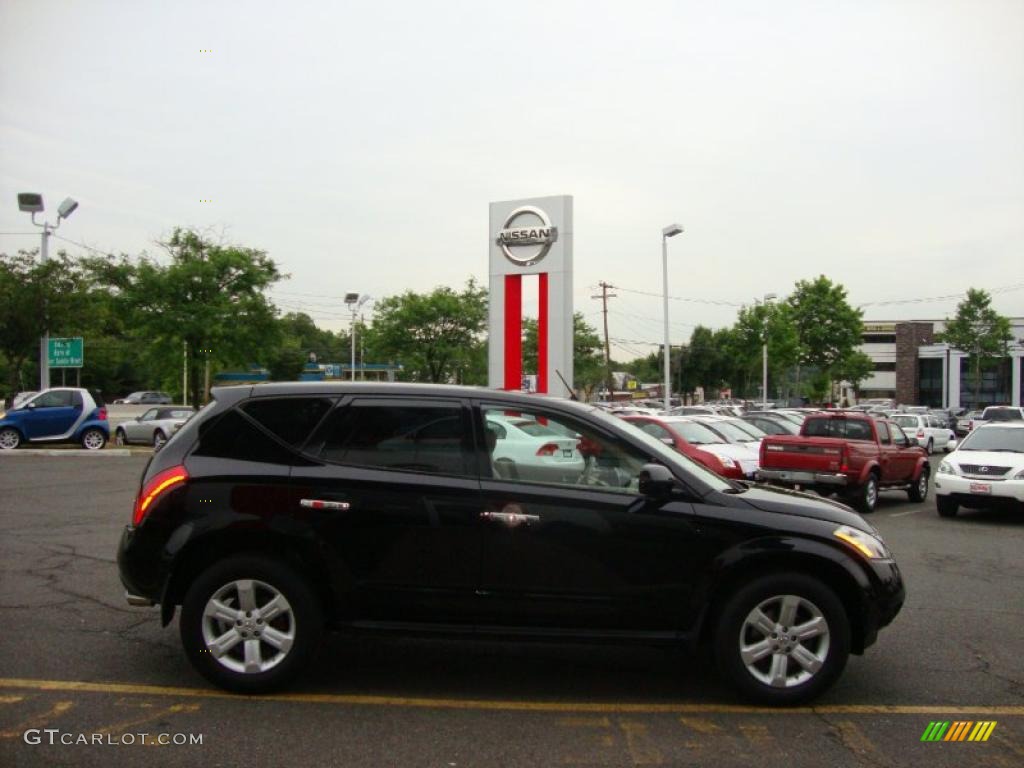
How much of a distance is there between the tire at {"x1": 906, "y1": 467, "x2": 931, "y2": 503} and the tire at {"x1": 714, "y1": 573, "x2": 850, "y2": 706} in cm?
1232

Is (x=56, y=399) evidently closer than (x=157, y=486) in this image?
No

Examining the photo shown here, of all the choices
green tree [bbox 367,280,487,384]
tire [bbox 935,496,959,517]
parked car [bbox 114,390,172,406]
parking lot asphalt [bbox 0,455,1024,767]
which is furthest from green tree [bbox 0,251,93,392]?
parked car [bbox 114,390,172,406]

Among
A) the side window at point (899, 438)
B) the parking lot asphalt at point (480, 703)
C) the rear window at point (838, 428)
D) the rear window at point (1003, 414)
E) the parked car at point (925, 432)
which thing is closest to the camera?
the parking lot asphalt at point (480, 703)

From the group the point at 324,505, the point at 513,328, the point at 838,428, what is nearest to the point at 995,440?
the point at 838,428

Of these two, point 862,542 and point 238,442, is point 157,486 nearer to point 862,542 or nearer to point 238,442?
point 238,442

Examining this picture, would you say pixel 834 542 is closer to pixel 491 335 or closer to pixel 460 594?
pixel 460 594

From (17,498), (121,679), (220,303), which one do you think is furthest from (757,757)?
(220,303)

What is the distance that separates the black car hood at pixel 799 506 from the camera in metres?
4.96

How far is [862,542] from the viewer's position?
16.3 feet

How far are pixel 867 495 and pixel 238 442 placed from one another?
11733 mm

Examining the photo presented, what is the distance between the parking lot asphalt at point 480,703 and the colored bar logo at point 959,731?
5 cm

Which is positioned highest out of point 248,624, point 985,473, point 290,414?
point 290,414

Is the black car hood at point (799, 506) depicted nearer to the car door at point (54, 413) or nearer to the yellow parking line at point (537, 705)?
the yellow parking line at point (537, 705)

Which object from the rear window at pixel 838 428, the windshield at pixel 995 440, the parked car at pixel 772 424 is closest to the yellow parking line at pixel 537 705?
the windshield at pixel 995 440
